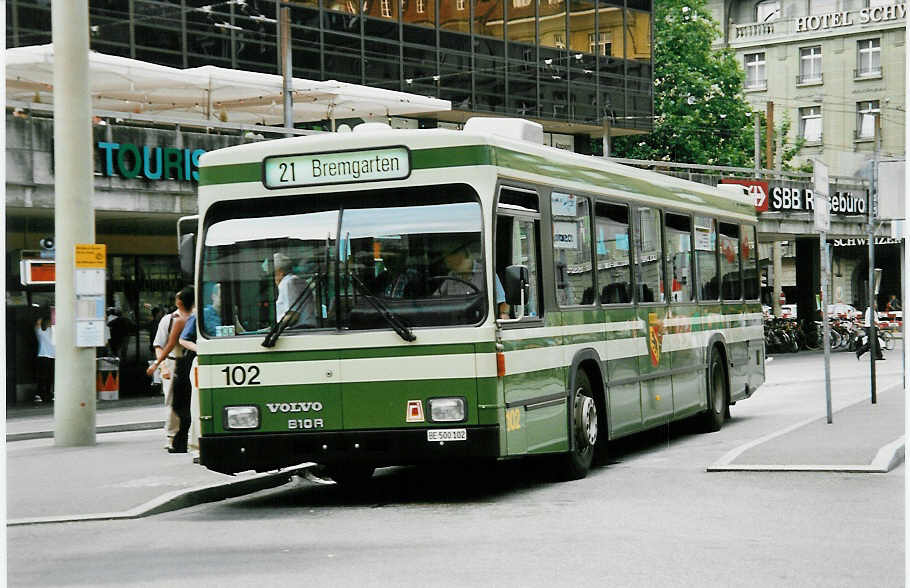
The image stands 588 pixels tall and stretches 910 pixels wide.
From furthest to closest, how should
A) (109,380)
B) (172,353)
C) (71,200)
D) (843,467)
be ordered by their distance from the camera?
1. (109,380)
2. (71,200)
3. (172,353)
4. (843,467)

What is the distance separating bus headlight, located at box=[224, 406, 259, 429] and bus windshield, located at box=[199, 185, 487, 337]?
1.85 feet

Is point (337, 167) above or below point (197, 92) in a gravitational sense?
below

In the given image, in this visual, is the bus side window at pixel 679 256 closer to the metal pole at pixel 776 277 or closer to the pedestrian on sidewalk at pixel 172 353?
the pedestrian on sidewalk at pixel 172 353

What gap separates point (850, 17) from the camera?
224ft

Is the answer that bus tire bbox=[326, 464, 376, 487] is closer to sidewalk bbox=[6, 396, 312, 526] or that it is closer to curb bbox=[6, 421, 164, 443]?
sidewalk bbox=[6, 396, 312, 526]

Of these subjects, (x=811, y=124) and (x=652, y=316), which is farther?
(x=811, y=124)

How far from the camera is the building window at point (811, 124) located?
236 feet

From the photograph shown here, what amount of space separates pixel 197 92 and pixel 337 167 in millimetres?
16213

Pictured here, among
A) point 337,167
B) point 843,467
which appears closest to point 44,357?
point 337,167

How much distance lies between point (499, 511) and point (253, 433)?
199cm

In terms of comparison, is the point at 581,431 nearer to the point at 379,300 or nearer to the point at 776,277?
the point at 379,300

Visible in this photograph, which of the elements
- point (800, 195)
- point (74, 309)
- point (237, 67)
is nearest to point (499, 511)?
point (74, 309)

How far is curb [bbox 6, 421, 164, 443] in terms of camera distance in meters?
19.7

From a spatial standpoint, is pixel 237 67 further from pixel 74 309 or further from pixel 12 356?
pixel 74 309
